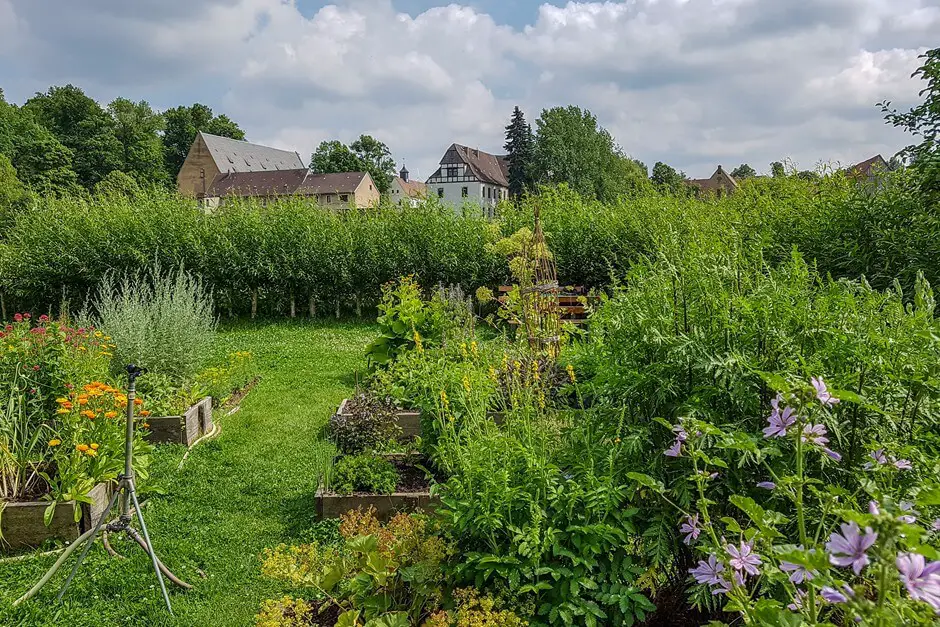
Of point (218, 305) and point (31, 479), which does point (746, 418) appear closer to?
point (31, 479)

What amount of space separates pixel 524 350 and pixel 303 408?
280cm

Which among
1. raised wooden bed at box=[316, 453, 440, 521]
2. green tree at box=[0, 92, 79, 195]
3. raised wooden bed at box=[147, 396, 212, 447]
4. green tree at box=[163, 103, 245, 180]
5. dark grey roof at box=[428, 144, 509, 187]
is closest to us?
raised wooden bed at box=[316, 453, 440, 521]

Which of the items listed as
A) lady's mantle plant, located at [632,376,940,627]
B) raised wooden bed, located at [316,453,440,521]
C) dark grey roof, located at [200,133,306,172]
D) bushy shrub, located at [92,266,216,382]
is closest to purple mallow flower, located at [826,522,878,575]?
lady's mantle plant, located at [632,376,940,627]

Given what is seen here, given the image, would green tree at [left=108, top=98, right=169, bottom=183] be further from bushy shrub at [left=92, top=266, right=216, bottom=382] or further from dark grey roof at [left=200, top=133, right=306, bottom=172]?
bushy shrub at [left=92, top=266, right=216, bottom=382]

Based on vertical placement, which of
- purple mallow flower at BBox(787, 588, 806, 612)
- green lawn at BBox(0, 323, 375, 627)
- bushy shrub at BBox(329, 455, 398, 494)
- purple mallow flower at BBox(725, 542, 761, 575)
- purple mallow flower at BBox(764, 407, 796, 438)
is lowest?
green lawn at BBox(0, 323, 375, 627)

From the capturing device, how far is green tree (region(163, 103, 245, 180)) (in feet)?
162

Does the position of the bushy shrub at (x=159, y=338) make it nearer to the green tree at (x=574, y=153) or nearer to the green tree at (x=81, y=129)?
the green tree at (x=574, y=153)

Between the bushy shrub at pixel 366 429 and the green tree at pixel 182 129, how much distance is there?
51407 mm

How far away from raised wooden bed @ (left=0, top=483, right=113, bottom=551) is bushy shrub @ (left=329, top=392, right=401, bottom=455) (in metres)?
1.55

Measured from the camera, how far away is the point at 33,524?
3.33 meters

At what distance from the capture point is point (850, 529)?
93cm

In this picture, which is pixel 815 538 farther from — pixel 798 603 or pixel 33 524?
pixel 33 524

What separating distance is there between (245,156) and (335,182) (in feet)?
29.1

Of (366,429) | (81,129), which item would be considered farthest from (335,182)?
(366,429)
